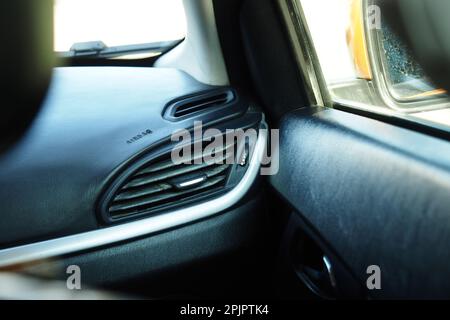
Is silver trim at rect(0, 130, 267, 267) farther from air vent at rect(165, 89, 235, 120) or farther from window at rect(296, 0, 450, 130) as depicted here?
window at rect(296, 0, 450, 130)

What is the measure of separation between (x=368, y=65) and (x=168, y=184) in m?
0.90

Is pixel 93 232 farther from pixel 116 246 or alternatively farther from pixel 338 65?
pixel 338 65

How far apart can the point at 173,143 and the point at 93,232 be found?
1.49ft

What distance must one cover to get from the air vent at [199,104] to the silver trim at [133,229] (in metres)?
0.26

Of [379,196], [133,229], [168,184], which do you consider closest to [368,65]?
[379,196]

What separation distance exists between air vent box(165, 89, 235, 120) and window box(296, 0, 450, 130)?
47 centimetres

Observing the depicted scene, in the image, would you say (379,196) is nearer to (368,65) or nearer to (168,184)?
(368,65)

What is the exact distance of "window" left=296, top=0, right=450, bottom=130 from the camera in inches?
54.9

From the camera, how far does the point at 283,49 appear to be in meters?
1.85

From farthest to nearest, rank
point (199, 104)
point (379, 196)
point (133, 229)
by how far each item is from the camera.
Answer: point (199, 104), point (133, 229), point (379, 196)

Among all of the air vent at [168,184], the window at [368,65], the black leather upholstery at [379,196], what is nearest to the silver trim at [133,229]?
the air vent at [168,184]

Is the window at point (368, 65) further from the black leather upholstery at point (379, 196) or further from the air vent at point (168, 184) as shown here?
the air vent at point (168, 184)

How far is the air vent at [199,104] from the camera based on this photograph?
1.90m

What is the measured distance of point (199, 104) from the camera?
1970 millimetres
